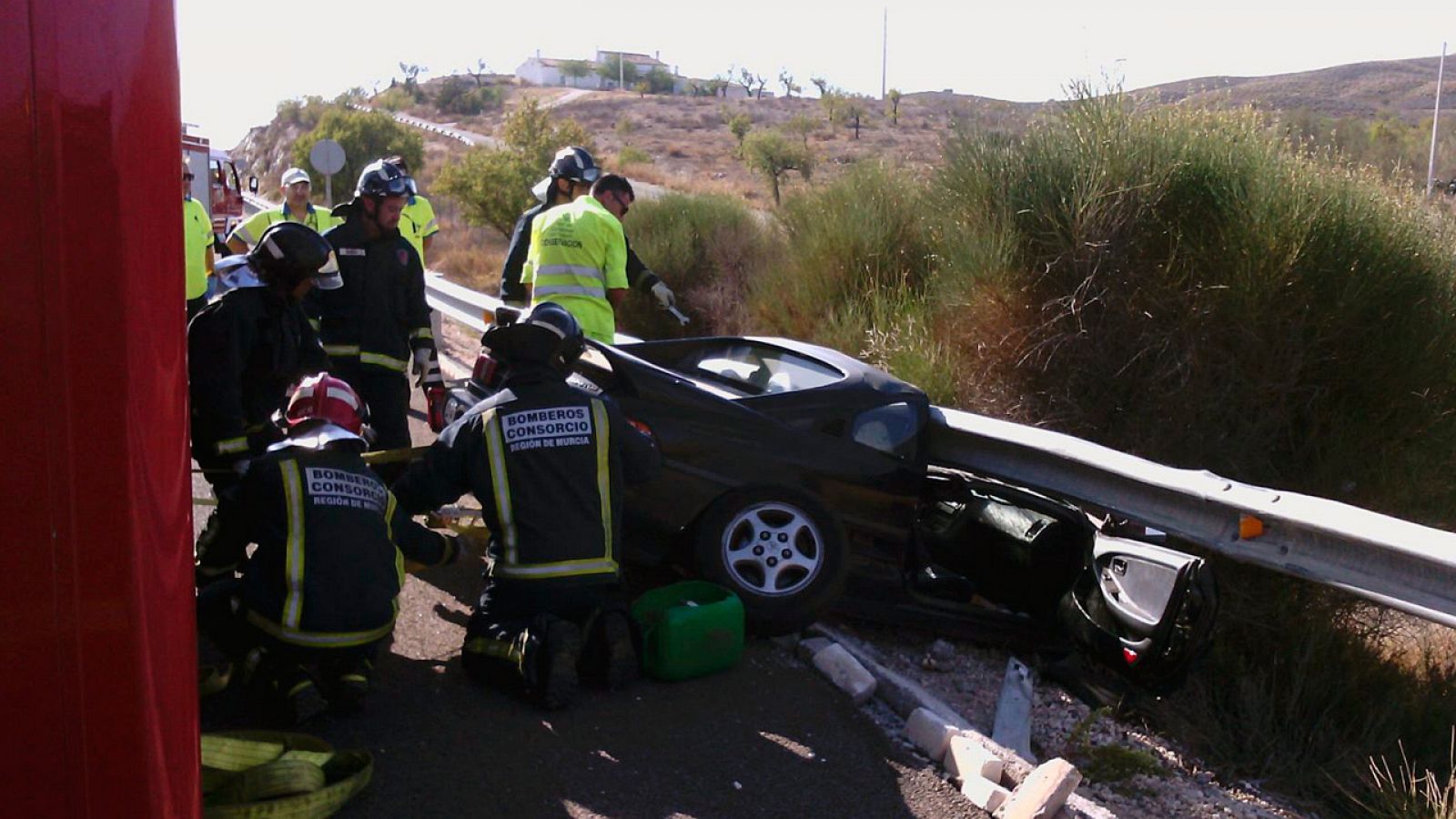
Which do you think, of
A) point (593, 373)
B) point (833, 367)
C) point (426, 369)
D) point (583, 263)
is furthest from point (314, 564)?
point (583, 263)

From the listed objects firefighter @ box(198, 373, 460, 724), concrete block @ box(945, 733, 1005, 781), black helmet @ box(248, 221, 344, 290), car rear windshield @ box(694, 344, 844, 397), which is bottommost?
concrete block @ box(945, 733, 1005, 781)

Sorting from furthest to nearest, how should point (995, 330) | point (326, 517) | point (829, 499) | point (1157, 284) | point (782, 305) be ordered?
point (782, 305) → point (995, 330) → point (1157, 284) → point (829, 499) → point (326, 517)

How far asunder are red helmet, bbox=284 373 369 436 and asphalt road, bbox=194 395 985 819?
105cm

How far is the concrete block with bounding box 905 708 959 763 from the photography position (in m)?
4.53

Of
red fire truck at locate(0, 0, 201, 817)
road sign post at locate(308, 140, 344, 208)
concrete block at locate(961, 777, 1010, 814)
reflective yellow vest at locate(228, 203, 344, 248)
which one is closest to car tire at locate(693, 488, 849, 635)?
concrete block at locate(961, 777, 1010, 814)

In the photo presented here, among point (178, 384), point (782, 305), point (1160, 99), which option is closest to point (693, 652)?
point (178, 384)

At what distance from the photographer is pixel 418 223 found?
10.6 m

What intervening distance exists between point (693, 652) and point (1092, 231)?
4.48m

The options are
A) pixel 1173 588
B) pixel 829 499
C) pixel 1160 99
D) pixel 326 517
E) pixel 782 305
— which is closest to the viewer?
pixel 326 517

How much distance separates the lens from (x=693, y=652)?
510 cm

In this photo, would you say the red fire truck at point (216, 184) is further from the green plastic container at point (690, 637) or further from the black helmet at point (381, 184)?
the green plastic container at point (690, 637)

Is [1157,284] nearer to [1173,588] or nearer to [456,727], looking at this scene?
[1173,588]

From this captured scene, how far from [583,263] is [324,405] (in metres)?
3.18

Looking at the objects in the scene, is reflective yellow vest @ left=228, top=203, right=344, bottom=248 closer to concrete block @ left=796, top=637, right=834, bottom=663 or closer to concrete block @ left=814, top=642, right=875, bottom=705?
concrete block @ left=796, top=637, right=834, bottom=663
